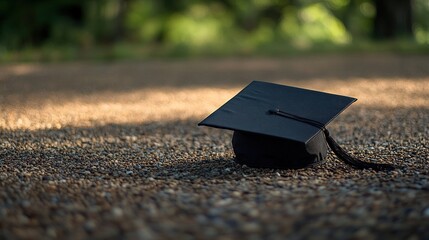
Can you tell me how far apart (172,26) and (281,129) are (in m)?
16.3

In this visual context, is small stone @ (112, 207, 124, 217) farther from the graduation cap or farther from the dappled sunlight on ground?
the dappled sunlight on ground

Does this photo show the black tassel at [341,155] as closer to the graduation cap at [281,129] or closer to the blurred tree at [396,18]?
the graduation cap at [281,129]

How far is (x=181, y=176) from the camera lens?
348cm

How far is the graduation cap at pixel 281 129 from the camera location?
3486mm

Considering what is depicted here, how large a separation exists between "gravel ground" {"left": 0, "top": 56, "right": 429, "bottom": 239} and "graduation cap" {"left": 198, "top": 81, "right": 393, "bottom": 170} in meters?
0.09

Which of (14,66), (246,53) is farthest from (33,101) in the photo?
(246,53)

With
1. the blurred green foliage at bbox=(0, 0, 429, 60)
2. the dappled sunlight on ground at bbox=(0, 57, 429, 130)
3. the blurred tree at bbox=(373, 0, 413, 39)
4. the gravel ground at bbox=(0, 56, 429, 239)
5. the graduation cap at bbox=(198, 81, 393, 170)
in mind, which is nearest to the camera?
the gravel ground at bbox=(0, 56, 429, 239)

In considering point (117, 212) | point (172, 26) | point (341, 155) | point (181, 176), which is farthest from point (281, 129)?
point (172, 26)

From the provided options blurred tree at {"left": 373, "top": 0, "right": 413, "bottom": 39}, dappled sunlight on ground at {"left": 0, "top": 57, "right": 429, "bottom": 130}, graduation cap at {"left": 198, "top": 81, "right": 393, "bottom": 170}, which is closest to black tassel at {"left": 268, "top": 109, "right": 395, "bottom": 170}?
graduation cap at {"left": 198, "top": 81, "right": 393, "bottom": 170}

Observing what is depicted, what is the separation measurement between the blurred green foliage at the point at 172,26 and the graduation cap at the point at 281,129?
9795 millimetres

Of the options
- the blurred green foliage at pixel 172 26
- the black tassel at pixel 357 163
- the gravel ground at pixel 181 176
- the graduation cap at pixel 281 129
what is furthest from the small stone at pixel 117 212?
the blurred green foliage at pixel 172 26

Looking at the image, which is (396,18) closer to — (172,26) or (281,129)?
(172,26)

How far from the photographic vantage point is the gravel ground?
245cm

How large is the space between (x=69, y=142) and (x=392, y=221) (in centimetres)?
302
